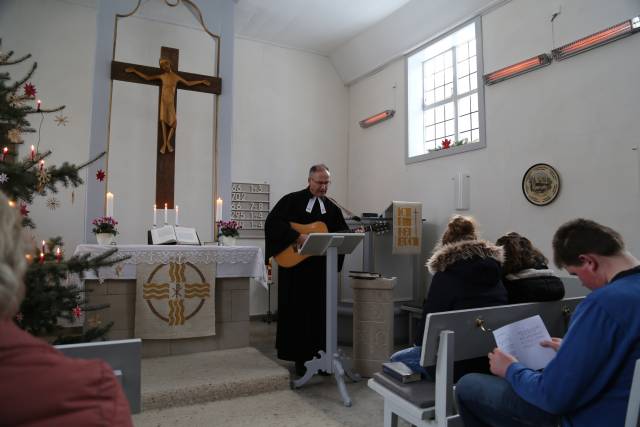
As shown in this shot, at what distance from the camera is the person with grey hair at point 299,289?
3965 mm

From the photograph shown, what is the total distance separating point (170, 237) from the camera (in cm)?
420

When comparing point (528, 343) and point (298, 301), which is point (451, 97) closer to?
point (298, 301)

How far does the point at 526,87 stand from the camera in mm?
4797

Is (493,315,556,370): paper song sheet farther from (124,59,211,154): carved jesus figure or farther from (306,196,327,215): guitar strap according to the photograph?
(124,59,211,154): carved jesus figure

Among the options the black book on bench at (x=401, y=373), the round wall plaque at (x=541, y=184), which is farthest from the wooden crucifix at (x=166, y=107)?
the round wall plaque at (x=541, y=184)

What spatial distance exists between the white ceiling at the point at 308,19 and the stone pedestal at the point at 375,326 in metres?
4.03

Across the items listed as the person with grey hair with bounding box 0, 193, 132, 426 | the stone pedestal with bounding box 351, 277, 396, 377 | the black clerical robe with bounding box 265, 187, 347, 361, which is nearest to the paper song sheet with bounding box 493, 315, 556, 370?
the person with grey hair with bounding box 0, 193, 132, 426

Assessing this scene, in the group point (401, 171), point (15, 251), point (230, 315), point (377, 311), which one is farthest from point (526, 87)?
point (15, 251)

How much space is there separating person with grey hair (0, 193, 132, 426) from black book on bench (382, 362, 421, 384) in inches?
66.0

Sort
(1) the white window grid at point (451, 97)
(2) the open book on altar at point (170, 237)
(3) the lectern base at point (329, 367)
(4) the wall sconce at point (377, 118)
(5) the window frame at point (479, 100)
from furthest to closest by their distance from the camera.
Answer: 1. (4) the wall sconce at point (377, 118)
2. (1) the white window grid at point (451, 97)
3. (5) the window frame at point (479, 100)
4. (2) the open book on altar at point (170, 237)
5. (3) the lectern base at point (329, 367)

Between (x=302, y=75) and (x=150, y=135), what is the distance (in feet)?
8.92

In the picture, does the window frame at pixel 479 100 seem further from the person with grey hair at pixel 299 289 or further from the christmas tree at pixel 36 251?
the christmas tree at pixel 36 251

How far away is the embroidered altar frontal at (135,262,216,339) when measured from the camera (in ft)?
12.8

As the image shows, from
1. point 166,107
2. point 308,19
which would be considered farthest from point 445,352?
point 308,19
